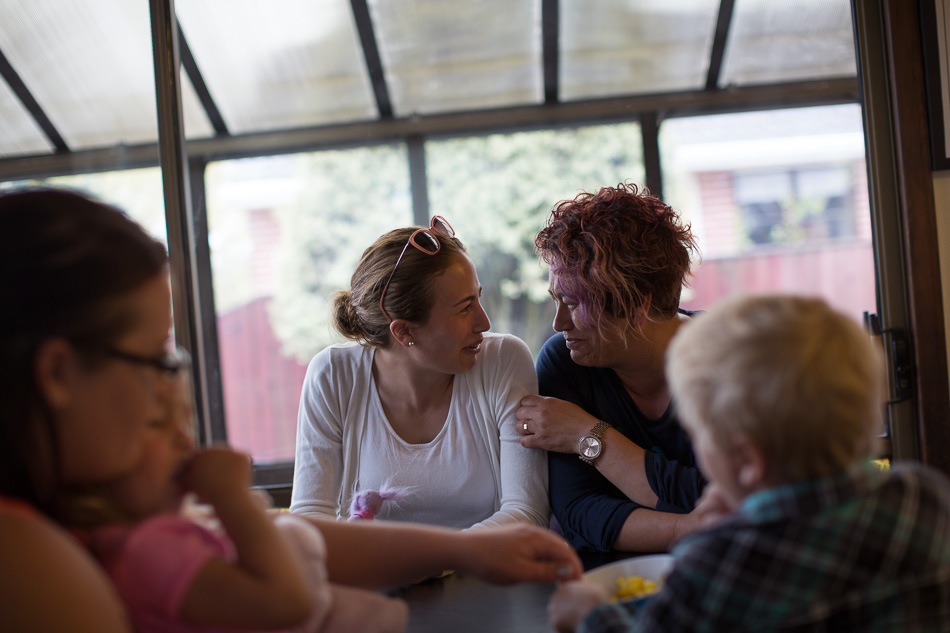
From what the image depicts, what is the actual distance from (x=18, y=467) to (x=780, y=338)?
Result: 0.72 m

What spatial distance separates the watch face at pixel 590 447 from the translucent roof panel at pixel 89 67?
6.96 ft

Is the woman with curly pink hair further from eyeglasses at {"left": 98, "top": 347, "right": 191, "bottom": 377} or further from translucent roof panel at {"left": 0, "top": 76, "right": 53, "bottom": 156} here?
translucent roof panel at {"left": 0, "top": 76, "right": 53, "bottom": 156}

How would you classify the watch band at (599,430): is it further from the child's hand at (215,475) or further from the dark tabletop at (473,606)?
the child's hand at (215,475)

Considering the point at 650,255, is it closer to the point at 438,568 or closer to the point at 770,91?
the point at 438,568

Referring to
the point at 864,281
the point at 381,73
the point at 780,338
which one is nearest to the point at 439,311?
the point at 780,338

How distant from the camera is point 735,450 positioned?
80 centimetres

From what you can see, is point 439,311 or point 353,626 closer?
point 353,626

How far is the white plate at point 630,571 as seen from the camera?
104 cm

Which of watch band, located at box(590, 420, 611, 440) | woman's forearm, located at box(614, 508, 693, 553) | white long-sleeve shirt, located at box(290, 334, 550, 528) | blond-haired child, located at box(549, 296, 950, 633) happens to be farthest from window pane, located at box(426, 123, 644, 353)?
blond-haired child, located at box(549, 296, 950, 633)

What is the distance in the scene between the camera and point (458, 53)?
338cm

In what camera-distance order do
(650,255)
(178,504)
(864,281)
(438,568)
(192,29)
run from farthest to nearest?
(864,281) < (192,29) < (650,255) < (438,568) < (178,504)

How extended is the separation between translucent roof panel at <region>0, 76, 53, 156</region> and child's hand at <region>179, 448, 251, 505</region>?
3.09 m

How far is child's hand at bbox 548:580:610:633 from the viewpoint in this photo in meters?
0.92

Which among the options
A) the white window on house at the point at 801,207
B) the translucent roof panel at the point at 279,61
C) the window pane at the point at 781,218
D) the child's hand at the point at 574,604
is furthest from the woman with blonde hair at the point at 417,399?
the white window on house at the point at 801,207
